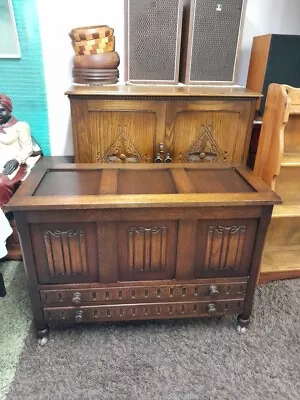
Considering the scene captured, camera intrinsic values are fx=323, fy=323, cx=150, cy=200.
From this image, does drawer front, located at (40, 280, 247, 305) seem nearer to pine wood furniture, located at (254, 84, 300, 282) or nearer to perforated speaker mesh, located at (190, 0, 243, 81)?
pine wood furniture, located at (254, 84, 300, 282)

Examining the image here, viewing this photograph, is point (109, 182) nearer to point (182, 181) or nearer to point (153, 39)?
point (182, 181)

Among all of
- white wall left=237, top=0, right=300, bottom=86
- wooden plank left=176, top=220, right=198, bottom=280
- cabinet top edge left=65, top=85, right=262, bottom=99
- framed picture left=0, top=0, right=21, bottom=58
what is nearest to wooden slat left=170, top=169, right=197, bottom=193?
wooden plank left=176, top=220, right=198, bottom=280

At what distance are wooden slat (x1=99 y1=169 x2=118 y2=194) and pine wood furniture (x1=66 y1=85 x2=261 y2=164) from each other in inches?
8.3

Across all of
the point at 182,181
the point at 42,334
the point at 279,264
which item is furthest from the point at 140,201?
the point at 279,264

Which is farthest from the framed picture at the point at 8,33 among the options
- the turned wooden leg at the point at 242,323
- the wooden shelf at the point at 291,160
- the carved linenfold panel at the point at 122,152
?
the turned wooden leg at the point at 242,323

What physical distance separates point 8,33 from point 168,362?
1780 millimetres

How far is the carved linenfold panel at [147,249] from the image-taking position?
1203 mm

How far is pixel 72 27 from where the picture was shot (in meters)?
1.72

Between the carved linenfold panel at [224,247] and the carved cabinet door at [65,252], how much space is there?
44 cm

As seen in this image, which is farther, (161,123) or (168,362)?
(161,123)

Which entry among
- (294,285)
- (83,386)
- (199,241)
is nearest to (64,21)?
(199,241)

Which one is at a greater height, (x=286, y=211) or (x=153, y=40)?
(x=153, y=40)

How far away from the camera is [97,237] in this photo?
119 cm

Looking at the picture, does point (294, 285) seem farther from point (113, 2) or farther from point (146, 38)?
point (113, 2)
